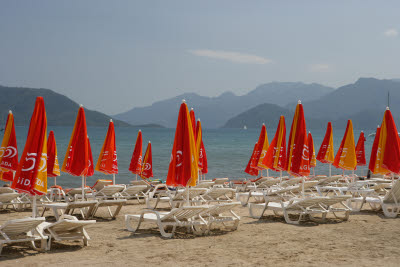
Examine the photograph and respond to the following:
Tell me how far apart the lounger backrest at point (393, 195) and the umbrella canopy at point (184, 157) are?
4.27 m

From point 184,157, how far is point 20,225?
9.51 ft

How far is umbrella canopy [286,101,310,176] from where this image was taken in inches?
356

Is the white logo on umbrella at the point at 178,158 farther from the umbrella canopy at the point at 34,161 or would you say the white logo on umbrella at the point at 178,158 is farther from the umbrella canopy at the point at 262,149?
the umbrella canopy at the point at 262,149

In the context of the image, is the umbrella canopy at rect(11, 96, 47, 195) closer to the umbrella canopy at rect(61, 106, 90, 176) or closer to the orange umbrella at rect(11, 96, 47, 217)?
the orange umbrella at rect(11, 96, 47, 217)

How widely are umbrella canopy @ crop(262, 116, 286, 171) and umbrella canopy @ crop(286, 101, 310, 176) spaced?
6.70ft


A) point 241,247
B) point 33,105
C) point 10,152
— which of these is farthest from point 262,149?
point 33,105

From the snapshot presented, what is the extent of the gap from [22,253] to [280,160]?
22.7ft

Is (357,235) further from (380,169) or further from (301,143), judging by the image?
(380,169)

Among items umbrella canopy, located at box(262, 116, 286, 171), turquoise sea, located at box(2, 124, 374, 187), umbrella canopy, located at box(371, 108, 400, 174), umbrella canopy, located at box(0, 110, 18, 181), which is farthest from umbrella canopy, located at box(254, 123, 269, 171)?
turquoise sea, located at box(2, 124, 374, 187)

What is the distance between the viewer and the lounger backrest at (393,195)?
9.40m

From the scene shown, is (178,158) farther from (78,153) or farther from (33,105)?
(33,105)

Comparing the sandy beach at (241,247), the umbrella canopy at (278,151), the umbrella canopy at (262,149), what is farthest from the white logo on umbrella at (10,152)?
the umbrella canopy at (262,149)

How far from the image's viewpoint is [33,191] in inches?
253

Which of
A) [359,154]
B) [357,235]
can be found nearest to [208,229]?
[357,235]
